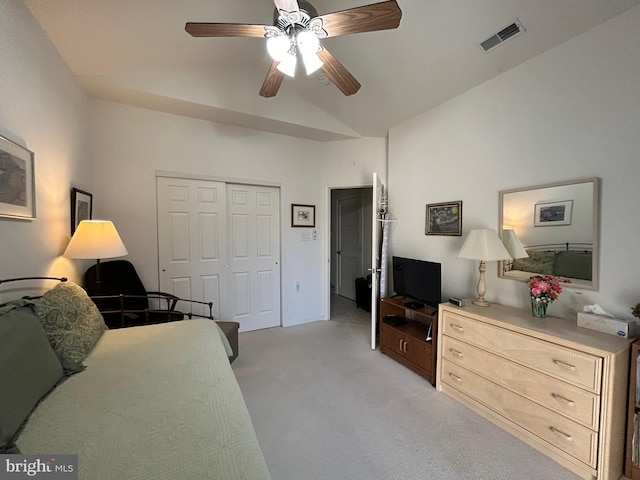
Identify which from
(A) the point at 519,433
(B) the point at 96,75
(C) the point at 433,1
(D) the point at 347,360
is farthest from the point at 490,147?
(B) the point at 96,75

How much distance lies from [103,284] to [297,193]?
2466mm

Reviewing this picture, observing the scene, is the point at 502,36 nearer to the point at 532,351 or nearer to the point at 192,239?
the point at 532,351

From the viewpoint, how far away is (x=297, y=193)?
3762 millimetres

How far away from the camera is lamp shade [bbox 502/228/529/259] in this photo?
2062mm

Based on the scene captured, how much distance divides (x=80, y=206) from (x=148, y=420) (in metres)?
2.23

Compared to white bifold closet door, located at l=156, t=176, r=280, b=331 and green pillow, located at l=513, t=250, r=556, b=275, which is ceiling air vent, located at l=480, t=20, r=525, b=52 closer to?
green pillow, located at l=513, t=250, r=556, b=275

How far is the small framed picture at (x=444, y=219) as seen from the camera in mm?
2582

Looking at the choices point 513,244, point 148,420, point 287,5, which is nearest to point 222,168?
point 287,5

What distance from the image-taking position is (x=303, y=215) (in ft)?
12.6

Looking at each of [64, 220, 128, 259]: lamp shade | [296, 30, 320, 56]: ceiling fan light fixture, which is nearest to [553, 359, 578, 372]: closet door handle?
[296, 30, 320, 56]: ceiling fan light fixture

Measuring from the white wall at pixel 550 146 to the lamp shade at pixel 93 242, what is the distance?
301cm

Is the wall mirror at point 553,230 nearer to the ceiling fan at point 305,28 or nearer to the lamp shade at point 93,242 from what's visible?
the ceiling fan at point 305,28

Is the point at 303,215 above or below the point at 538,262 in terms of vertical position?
above

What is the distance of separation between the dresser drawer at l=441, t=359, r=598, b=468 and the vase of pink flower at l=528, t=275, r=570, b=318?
2.02 feet
